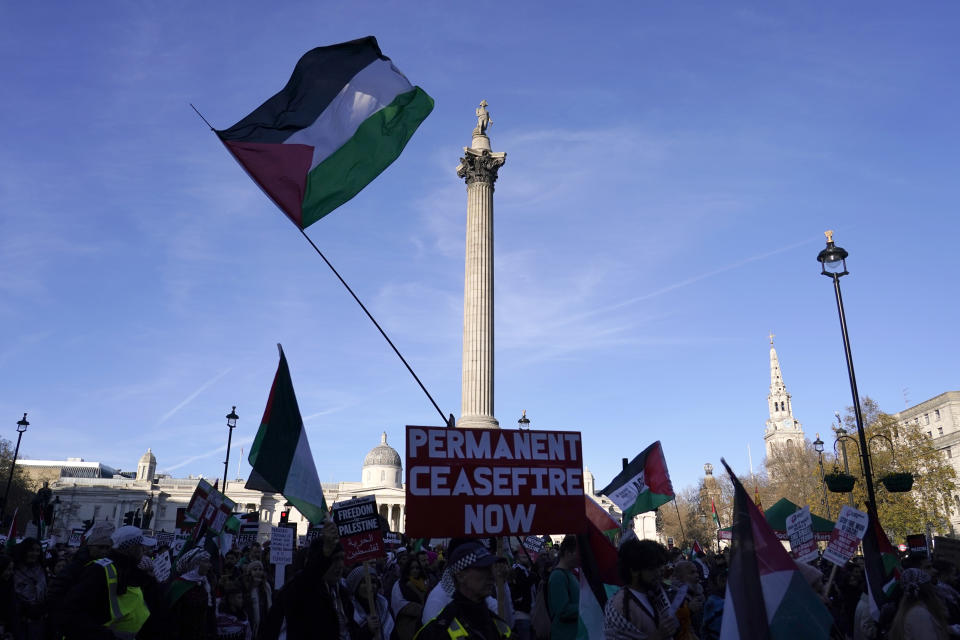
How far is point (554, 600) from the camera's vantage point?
6.50 meters

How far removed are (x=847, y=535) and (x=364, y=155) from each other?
740cm

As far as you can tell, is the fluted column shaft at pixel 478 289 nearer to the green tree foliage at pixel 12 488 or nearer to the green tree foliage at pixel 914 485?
the green tree foliage at pixel 914 485

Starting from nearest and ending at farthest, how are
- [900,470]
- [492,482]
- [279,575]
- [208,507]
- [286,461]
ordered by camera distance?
1. [492,482]
2. [286,461]
3. [279,575]
4. [208,507]
5. [900,470]

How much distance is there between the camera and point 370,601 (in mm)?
5609

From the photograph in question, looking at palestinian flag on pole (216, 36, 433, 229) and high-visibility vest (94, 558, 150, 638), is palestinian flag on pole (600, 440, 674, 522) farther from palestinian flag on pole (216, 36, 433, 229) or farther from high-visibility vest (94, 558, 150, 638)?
high-visibility vest (94, 558, 150, 638)

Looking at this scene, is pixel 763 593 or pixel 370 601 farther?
pixel 370 601

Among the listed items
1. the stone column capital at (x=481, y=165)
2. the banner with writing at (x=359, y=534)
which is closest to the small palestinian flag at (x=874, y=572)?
the banner with writing at (x=359, y=534)

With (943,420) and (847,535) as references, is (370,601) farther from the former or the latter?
(943,420)

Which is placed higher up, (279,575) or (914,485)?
(914,485)

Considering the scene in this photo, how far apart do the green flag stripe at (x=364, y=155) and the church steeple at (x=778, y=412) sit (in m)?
147

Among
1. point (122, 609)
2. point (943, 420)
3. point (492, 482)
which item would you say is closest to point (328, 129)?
point (492, 482)

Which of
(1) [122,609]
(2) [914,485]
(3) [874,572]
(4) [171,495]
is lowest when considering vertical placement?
(1) [122,609]

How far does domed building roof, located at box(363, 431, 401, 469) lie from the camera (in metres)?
105

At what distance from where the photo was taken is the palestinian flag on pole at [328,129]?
25.8 ft
